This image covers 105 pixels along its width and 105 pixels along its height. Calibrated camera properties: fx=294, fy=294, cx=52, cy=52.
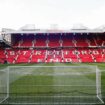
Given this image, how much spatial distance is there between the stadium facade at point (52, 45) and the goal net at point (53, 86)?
34.4 meters

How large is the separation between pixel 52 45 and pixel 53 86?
3999 centimetres

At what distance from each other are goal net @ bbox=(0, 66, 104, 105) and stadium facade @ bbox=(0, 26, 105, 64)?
113 feet

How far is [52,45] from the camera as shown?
49.2 m

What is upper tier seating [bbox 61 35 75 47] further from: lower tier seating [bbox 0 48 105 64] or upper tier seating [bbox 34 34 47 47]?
upper tier seating [bbox 34 34 47 47]

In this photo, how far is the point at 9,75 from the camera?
943cm

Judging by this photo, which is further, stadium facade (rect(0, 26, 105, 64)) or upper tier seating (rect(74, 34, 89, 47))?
upper tier seating (rect(74, 34, 89, 47))

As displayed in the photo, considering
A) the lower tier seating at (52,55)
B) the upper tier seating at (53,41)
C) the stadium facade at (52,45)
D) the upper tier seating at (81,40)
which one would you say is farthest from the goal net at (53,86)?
the upper tier seating at (81,40)

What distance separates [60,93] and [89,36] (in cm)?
4288

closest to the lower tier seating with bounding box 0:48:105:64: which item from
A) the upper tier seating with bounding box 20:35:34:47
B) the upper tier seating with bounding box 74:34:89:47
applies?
the upper tier seating with bounding box 74:34:89:47

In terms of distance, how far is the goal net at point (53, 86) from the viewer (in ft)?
29.2

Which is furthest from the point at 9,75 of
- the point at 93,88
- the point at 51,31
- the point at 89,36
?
the point at 89,36

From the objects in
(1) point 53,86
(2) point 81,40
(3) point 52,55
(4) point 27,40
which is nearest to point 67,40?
(2) point 81,40

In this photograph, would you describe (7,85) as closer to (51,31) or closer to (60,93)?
(60,93)

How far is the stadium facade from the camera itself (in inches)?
1795
